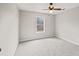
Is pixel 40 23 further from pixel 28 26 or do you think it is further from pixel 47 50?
pixel 47 50

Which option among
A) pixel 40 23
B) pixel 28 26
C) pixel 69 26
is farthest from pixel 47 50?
pixel 40 23

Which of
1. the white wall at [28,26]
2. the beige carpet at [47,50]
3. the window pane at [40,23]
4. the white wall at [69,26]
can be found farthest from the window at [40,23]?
the beige carpet at [47,50]

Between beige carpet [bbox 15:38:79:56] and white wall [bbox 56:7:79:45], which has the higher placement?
white wall [bbox 56:7:79:45]

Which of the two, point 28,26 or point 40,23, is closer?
point 28,26

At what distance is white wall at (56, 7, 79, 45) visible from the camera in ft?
15.4

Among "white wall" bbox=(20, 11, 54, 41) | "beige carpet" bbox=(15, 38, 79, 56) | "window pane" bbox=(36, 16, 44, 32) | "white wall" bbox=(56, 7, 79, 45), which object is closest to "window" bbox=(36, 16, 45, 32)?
"window pane" bbox=(36, 16, 44, 32)

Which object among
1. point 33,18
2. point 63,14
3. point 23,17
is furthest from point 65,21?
point 23,17

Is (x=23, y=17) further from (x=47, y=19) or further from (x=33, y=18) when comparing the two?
(x=47, y=19)

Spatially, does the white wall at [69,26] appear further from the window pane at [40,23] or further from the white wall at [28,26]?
the white wall at [28,26]

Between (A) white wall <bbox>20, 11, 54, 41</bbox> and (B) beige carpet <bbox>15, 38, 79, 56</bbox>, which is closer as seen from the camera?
(B) beige carpet <bbox>15, 38, 79, 56</bbox>

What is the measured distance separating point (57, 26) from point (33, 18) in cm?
211

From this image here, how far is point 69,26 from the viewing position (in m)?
5.30

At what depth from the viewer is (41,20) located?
21.6 ft

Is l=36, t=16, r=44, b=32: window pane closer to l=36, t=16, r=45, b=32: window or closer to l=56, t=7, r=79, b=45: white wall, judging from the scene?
l=36, t=16, r=45, b=32: window
